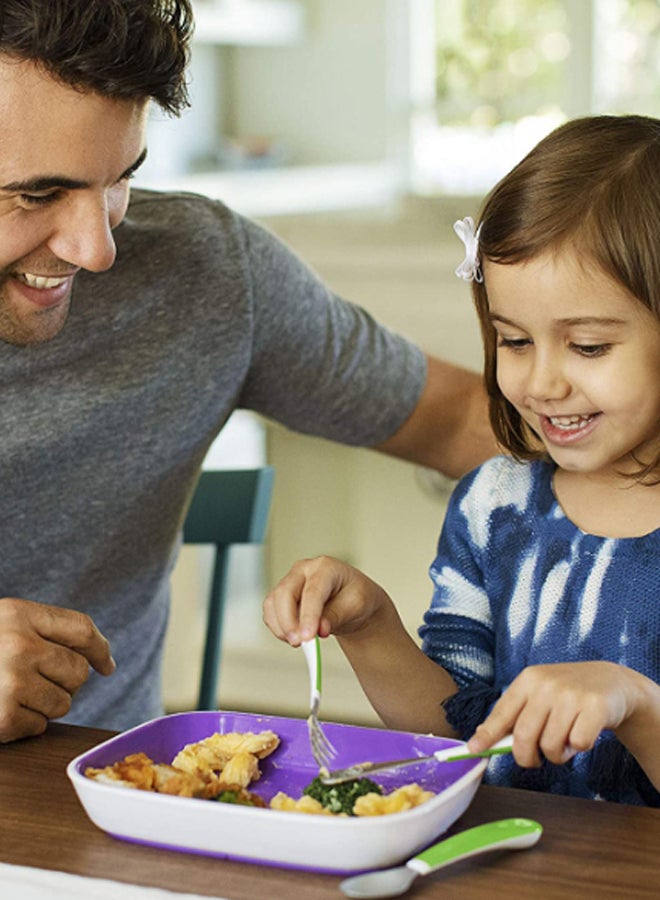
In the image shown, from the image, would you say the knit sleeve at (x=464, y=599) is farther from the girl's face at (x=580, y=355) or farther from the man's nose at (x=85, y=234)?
the man's nose at (x=85, y=234)

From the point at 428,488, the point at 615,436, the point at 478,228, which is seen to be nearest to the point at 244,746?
the point at 615,436

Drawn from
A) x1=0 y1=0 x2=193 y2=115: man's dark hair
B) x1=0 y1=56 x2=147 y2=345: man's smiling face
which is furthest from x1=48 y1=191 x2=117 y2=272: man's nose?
x1=0 y1=0 x2=193 y2=115: man's dark hair

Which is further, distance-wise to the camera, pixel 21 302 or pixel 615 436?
pixel 21 302

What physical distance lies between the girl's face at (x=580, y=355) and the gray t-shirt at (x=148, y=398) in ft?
1.64

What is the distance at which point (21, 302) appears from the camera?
145 centimetres

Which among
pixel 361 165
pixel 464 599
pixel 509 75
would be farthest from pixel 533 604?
pixel 361 165

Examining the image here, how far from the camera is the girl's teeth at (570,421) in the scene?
4.01 ft

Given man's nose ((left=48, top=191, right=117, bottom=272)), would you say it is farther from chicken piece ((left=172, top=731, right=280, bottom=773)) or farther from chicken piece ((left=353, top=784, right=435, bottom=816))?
chicken piece ((left=353, top=784, right=435, bottom=816))

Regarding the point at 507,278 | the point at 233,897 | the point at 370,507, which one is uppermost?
the point at 507,278

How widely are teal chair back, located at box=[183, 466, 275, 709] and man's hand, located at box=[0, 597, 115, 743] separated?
622 millimetres

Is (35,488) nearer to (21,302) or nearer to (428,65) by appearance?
(21,302)

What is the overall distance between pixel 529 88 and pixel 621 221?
325 centimetres

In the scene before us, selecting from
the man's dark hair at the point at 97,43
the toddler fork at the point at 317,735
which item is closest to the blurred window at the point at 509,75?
the man's dark hair at the point at 97,43

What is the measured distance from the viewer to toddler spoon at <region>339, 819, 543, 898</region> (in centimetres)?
88
